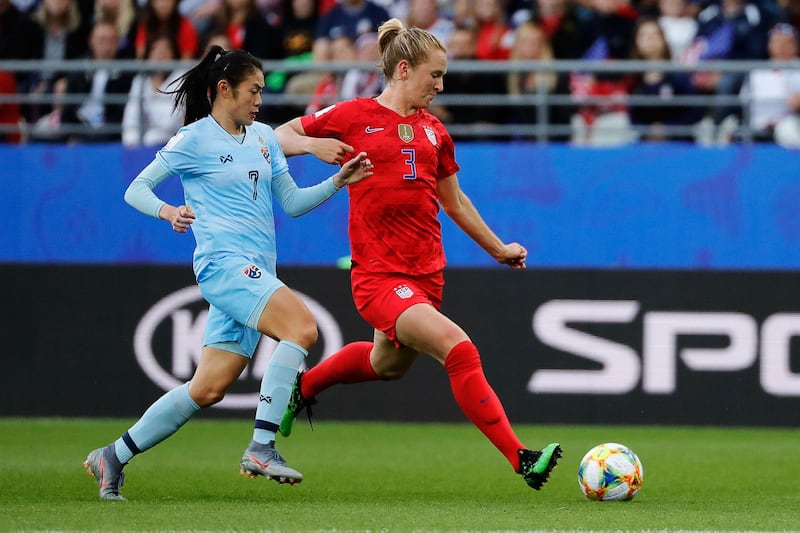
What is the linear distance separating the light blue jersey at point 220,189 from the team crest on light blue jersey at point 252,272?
6 centimetres

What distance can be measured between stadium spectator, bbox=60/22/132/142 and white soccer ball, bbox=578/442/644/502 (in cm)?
690

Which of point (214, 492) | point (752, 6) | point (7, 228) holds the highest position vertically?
point (752, 6)

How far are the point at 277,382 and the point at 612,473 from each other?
66.3 inches

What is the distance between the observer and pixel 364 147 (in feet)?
23.5

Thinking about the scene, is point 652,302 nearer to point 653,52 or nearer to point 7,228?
point 653,52

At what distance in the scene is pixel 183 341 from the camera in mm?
11586

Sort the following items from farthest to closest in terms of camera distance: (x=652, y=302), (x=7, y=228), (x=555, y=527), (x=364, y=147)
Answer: (x=7, y=228) < (x=652, y=302) < (x=364, y=147) < (x=555, y=527)

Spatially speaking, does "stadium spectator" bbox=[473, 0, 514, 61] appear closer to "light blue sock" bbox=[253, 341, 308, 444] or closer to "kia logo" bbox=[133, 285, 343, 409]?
"kia logo" bbox=[133, 285, 343, 409]

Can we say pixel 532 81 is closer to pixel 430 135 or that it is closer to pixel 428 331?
pixel 430 135

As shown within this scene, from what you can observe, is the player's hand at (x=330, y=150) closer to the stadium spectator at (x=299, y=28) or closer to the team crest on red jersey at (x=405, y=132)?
the team crest on red jersey at (x=405, y=132)

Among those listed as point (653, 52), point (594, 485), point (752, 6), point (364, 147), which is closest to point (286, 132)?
point (364, 147)

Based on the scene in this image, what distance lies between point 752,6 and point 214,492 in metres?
7.57

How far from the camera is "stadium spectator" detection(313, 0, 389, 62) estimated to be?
12.8m

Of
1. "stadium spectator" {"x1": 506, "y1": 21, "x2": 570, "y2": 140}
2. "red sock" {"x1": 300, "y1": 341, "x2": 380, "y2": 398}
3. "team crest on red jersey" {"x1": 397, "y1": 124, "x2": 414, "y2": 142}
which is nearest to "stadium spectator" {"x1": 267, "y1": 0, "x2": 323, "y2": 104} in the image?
"stadium spectator" {"x1": 506, "y1": 21, "x2": 570, "y2": 140}
